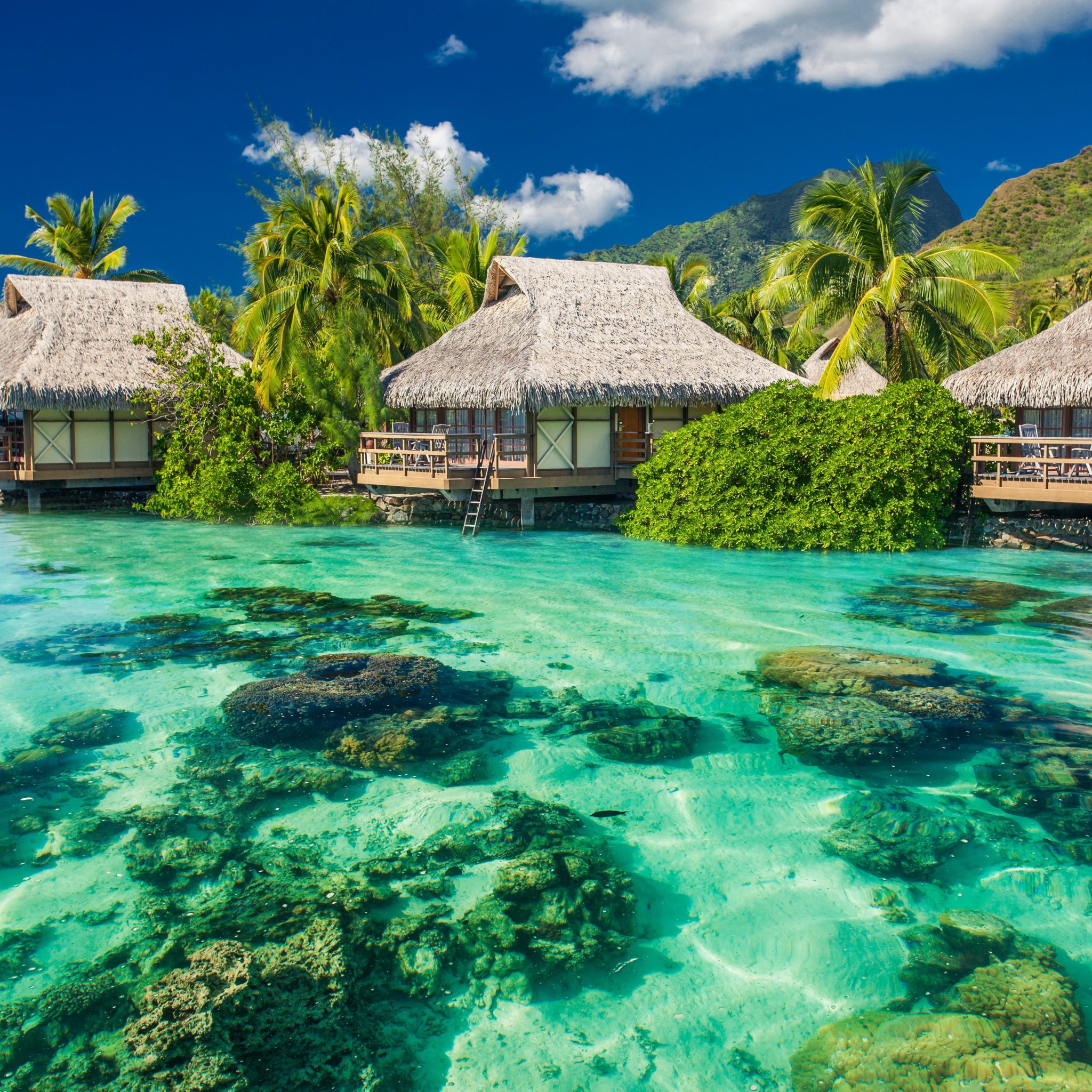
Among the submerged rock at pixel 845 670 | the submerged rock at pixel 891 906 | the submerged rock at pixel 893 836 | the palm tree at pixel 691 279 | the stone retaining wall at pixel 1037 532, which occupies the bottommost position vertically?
the submerged rock at pixel 891 906

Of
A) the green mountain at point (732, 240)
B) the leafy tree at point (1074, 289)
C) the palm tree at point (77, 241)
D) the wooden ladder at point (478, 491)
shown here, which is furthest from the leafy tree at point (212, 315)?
the green mountain at point (732, 240)

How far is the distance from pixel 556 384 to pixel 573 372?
61cm

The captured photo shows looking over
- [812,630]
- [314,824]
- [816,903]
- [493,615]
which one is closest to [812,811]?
[816,903]

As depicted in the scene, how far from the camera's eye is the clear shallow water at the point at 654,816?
382 centimetres

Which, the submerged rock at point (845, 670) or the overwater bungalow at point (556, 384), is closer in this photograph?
the submerged rock at point (845, 670)

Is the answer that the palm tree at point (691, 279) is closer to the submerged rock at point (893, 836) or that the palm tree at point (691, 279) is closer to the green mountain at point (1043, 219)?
the green mountain at point (1043, 219)

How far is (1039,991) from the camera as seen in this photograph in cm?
390

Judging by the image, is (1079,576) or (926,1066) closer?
(926,1066)

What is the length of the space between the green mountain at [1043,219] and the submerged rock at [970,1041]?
51535mm

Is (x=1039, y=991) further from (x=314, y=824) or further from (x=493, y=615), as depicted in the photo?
(x=493, y=615)

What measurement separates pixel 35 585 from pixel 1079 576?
14016 mm

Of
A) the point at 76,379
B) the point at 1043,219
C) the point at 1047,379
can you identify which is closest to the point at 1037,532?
the point at 1047,379

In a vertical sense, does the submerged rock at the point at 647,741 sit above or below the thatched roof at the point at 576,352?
below

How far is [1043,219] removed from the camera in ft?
194
